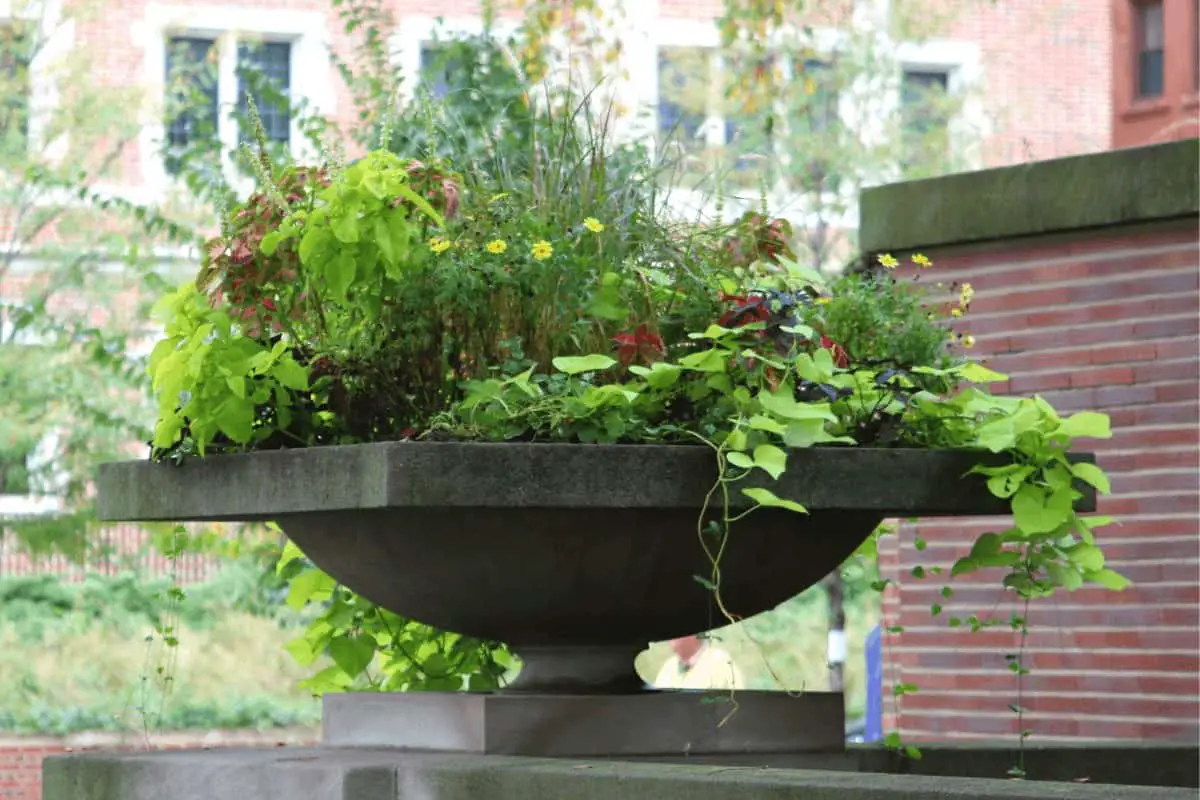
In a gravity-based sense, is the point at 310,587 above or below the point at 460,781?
above

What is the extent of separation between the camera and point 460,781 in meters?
2.96

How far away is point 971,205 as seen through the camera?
585 cm

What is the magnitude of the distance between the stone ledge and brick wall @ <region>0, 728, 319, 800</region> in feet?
33.0

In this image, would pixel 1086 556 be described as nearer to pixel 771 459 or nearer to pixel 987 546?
pixel 987 546

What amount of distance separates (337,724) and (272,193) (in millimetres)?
952

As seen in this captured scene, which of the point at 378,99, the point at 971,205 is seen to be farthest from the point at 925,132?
the point at 971,205

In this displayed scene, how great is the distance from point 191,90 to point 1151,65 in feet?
29.7

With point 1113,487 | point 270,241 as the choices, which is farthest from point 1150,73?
point 270,241

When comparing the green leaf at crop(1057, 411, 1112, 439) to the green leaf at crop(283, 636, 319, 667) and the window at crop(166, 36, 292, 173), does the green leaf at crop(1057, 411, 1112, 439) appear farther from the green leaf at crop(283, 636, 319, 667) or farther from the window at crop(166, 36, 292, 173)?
the window at crop(166, 36, 292, 173)

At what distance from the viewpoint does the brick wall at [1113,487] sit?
545cm

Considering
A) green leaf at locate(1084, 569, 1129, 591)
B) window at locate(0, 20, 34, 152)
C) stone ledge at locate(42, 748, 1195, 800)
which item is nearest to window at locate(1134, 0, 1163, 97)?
green leaf at locate(1084, 569, 1129, 591)

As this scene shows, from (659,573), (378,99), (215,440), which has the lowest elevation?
(659,573)

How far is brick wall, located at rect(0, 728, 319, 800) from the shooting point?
1402 centimetres

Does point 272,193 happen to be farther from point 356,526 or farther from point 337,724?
point 337,724
